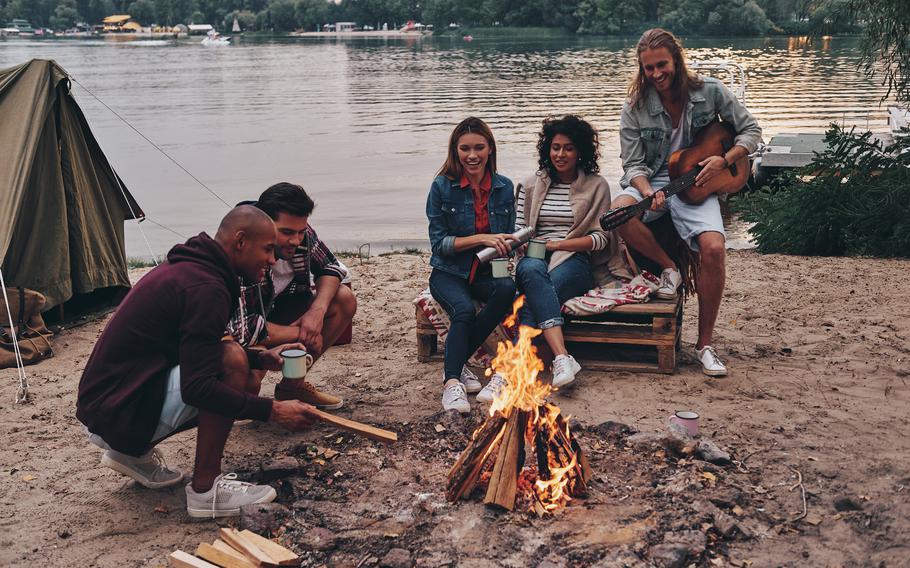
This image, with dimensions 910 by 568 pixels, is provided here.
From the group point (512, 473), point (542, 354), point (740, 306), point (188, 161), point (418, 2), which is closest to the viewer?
point (512, 473)

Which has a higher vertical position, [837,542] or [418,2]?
[418,2]

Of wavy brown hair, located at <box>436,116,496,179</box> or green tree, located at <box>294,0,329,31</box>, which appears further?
green tree, located at <box>294,0,329,31</box>

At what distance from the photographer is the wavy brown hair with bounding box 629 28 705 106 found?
17.9 ft

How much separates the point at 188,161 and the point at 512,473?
20530 mm

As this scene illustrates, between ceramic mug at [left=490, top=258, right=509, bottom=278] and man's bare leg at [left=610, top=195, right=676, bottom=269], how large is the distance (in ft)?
3.26

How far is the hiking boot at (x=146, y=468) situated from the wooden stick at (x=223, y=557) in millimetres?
781

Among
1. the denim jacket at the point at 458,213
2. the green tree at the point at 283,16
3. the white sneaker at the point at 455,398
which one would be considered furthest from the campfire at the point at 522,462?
the green tree at the point at 283,16

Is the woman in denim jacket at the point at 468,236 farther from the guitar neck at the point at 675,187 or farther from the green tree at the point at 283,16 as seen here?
the green tree at the point at 283,16

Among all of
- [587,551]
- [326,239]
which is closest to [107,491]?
[587,551]

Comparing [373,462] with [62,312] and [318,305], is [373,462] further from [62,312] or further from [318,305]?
[62,312]

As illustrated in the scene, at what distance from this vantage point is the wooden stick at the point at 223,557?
3383mm

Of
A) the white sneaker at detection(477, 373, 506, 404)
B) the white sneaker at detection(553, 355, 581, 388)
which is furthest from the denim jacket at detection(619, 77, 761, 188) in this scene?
the white sneaker at detection(477, 373, 506, 404)

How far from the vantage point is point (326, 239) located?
1284cm

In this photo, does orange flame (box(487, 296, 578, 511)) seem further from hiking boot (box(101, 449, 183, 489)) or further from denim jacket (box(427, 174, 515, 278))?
hiking boot (box(101, 449, 183, 489))
